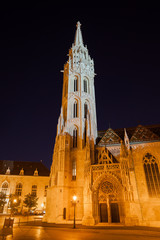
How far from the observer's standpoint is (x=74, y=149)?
26234mm

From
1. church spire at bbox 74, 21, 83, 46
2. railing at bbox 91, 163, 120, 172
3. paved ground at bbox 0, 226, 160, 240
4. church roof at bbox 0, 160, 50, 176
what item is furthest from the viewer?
church roof at bbox 0, 160, 50, 176

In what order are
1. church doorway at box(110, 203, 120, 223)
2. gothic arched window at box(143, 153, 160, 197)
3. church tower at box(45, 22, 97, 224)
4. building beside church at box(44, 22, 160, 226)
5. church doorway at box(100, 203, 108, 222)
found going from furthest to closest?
church tower at box(45, 22, 97, 224), gothic arched window at box(143, 153, 160, 197), church doorway at box(100, 203, 108, 222), church doorway at box(110, 203, 120, 223), building beside church at box(44, 22, 160, 226)

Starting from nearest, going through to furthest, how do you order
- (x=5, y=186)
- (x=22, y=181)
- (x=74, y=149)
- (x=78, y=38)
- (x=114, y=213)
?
(x=114, y=213) → (x=74, y=149) → (x=78, y=38) → (x=5, y=186) → (x=22, y=181)

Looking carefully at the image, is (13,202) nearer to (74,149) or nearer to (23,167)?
(74,149)

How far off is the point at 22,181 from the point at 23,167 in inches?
203

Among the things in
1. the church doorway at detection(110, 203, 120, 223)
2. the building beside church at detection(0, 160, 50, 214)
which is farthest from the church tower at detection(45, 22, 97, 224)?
the building beside church at detection(0, 160, 50, 214)

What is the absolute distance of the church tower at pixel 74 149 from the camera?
21422 millimetres

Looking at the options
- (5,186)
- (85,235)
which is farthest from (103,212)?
(5,186)

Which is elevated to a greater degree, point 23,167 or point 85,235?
point 23,167

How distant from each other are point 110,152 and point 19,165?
37.0m

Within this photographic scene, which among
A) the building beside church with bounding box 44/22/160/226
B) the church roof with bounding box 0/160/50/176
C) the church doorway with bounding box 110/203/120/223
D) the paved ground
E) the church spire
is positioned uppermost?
the church spire

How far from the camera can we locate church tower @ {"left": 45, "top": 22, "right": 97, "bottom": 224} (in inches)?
843

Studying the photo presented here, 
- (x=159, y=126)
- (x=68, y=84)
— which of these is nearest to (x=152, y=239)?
(x=159, y=126)

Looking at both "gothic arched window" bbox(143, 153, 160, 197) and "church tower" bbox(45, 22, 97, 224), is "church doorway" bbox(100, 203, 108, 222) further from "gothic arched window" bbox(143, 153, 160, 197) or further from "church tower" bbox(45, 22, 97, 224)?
"gothic arched window" bbox(143, 153, 160, 197)
